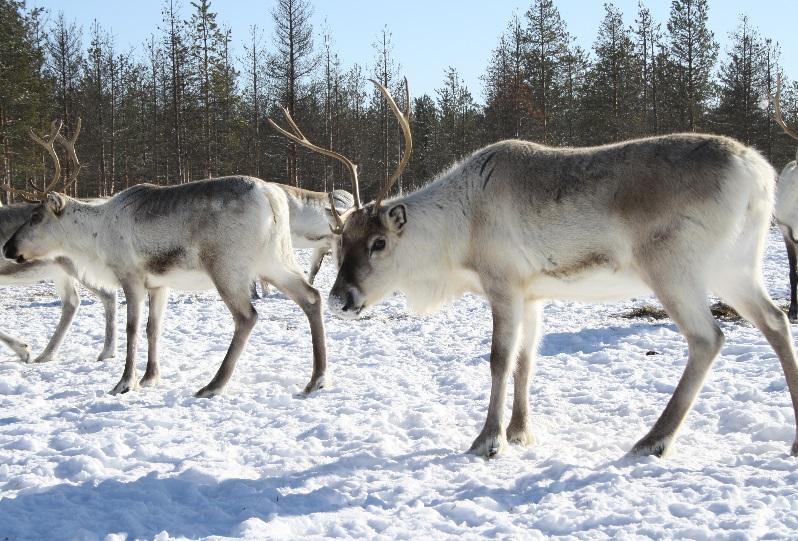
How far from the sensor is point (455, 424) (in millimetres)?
4988

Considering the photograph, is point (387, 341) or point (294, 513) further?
point (387, 341)

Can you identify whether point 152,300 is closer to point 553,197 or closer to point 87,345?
point 87,345

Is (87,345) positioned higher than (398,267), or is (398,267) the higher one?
(398,267)

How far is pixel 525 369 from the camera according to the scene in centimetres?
482

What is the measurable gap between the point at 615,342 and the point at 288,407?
381cm

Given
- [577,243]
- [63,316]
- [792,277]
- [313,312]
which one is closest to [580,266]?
[577,243]

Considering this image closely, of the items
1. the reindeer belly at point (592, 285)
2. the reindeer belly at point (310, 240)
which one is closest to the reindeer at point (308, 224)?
the reindeer belly at point (310, 240)

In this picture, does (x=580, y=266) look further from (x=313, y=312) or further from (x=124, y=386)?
(x=124, y=386)

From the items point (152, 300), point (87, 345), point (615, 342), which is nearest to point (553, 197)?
point (615, 342)

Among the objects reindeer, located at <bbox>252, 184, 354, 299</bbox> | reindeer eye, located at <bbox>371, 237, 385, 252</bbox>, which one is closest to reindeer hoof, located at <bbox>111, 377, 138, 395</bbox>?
reindeer eye, located at <bbox>371, 237, 385, 252</bbox>

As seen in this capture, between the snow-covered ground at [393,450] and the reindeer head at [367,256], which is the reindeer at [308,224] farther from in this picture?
the reindeer head at [367,256]

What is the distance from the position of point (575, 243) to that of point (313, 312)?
2980mm

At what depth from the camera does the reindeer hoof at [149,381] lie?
6430mm

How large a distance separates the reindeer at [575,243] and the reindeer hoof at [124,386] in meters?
2.62
